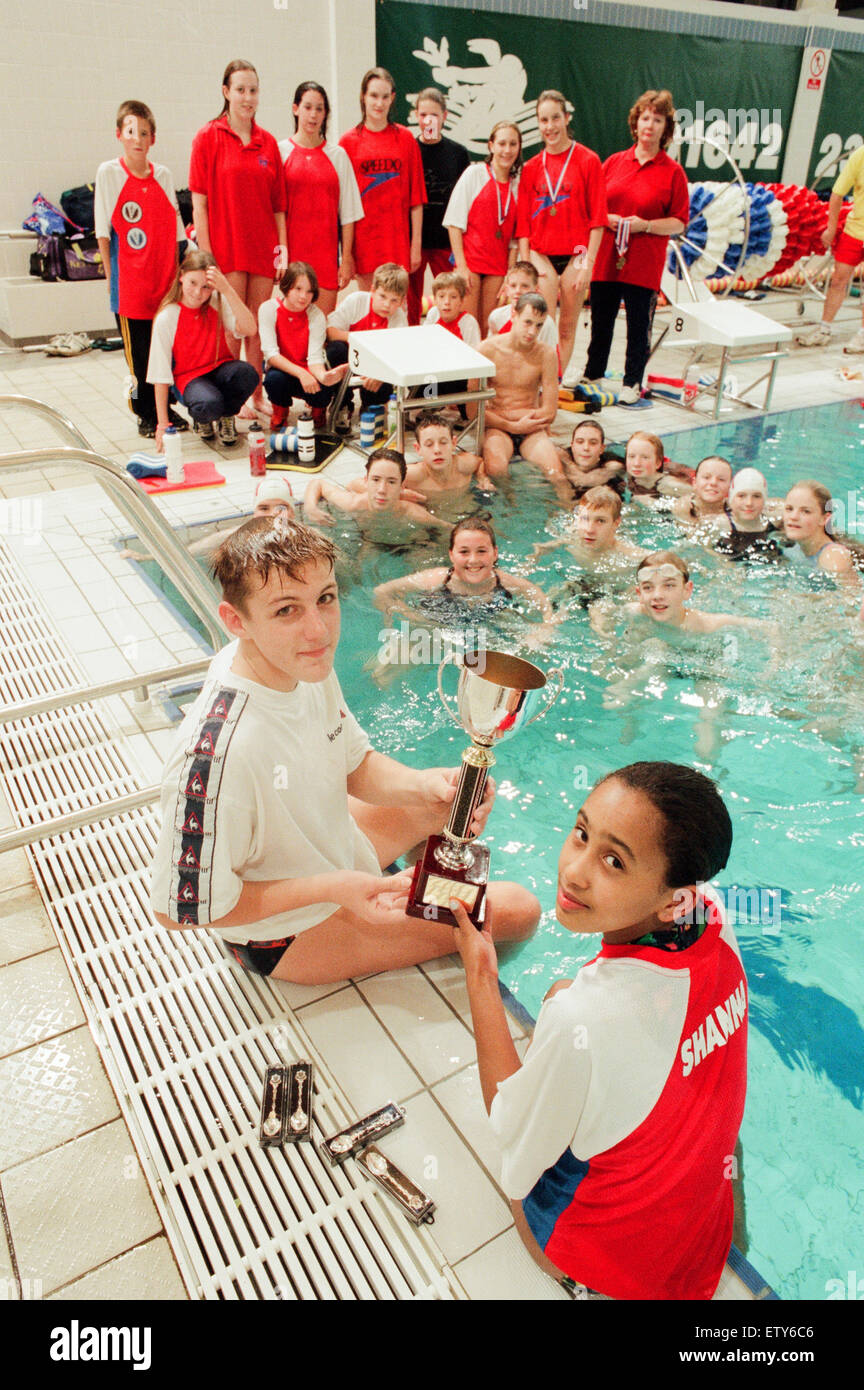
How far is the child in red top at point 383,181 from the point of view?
606 centimetres

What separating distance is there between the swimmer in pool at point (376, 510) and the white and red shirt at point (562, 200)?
2938mm

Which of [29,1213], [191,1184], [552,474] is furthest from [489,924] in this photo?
[552,474]

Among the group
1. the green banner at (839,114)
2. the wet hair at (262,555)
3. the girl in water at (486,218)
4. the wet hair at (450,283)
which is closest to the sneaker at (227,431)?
the wet hair at (450,283)

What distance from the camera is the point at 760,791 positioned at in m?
3.41

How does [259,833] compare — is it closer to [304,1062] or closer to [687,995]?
[304,1062]

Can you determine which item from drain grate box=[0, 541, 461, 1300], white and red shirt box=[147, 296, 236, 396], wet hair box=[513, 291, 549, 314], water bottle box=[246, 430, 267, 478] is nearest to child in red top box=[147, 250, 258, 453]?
white and red shirt box=[147, 296, 236, 396]

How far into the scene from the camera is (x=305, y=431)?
5.63 metres

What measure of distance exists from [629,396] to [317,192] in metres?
2.78

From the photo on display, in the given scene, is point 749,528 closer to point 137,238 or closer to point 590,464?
point 590,464

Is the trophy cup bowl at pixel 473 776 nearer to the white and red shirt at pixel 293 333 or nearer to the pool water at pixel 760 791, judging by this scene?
the pool water at pixel 760 791

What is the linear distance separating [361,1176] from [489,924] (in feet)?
2.19

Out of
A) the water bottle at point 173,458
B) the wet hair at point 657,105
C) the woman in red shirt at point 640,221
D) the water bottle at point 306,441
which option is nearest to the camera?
the water bottle at point 173,458

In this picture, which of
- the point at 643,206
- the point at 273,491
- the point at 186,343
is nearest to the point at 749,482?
the point at 273,491

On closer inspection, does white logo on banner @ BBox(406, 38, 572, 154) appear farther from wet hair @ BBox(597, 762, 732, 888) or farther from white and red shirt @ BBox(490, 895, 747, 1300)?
white and red shirt @ BBox(490, 895, 747, 1300)
